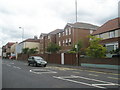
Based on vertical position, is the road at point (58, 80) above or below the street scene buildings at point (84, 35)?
below

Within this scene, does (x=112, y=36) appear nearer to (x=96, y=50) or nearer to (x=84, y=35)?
(x=84, y=35)

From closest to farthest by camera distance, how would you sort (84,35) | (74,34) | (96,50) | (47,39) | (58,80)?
(58,80), (96,50), (74,34), (84,35), (47,39)

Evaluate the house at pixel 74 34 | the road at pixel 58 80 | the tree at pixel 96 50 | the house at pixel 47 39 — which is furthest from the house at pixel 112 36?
the house at pixel 47 39

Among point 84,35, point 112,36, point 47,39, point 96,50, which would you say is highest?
point 84,35

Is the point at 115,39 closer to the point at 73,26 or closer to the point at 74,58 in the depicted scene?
the point at 74,58

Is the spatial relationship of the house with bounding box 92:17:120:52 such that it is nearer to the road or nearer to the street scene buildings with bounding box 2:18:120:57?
the street scene buildings with bounding box 2:18:120:57

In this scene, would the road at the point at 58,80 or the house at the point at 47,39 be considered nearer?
the road at the point at 58,80

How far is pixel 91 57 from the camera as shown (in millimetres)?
25656

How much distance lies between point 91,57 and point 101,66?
2.50 metres

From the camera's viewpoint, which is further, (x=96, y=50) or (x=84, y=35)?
(x=84, y=35)

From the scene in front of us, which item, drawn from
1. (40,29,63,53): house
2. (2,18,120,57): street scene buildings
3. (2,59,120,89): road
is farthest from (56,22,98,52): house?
(2,59,120,89): road

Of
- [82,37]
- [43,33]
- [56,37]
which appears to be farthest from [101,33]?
[43,33]

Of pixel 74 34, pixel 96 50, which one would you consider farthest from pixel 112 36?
pixel 96 50

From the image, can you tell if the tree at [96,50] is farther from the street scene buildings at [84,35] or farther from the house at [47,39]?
the house at [47,39]
